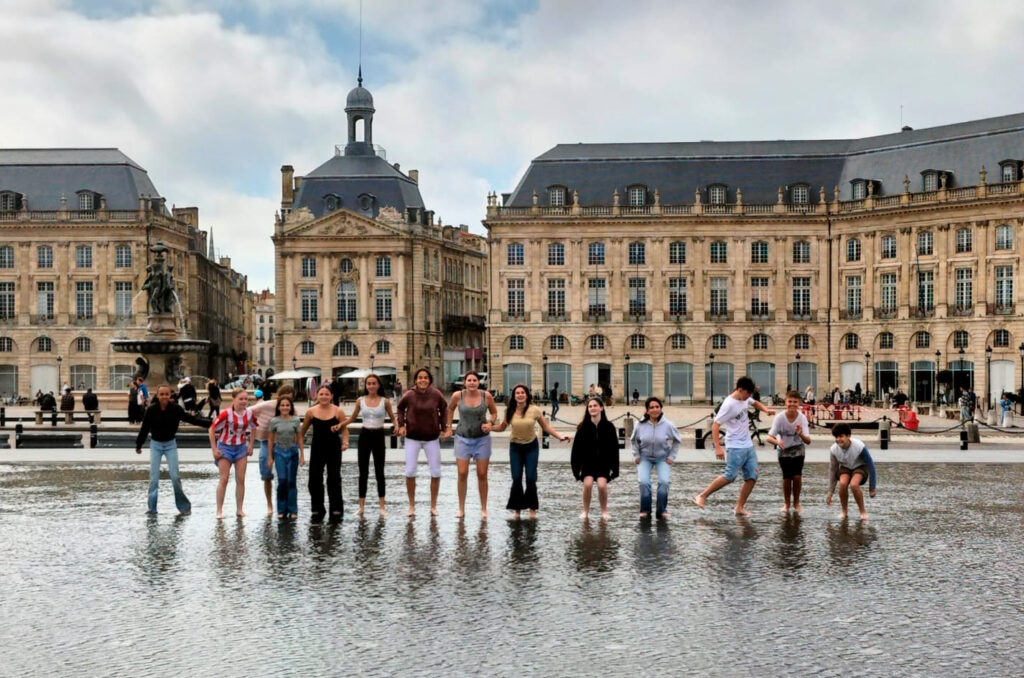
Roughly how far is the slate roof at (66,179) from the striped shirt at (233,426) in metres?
75.8

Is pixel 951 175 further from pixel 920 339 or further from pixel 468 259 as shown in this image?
pixel 468 259

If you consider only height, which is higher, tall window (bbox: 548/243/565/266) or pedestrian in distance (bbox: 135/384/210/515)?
tall window (bbox: 548/243/565/266)

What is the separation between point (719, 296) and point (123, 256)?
40.2 m

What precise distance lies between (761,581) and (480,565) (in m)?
3.02

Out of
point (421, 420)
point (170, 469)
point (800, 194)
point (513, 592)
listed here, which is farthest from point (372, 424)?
point (800, 194)

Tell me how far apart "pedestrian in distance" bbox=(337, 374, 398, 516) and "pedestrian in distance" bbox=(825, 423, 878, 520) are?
608 cm

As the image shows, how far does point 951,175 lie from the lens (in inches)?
3123

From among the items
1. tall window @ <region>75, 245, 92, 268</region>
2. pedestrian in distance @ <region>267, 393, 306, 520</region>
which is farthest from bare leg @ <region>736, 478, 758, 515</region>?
tall window @ <region>75, 245, 92, 268</region>

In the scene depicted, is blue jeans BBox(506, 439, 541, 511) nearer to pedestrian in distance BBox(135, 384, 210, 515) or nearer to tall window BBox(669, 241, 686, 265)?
pedestrian in distance BBox(135, 384, 210, 515)

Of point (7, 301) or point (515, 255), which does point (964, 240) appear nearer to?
point (515, 255)

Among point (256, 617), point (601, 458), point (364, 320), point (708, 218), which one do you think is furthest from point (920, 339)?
point (256, 617)

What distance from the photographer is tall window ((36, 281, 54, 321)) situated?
296 ft

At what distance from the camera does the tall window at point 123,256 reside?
90.1 meters

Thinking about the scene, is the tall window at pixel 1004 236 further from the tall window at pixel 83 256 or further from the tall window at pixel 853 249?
the tall window at pixel 83 256
